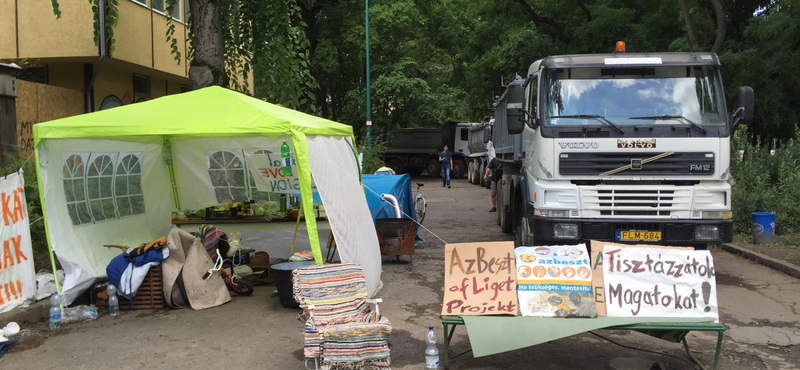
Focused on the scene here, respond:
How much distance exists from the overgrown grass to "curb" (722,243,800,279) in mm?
1350

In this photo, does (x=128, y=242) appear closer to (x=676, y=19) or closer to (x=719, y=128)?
(x=719, y=128)

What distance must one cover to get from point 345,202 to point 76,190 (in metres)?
3.33

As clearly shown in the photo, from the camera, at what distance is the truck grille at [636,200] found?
24.5ft

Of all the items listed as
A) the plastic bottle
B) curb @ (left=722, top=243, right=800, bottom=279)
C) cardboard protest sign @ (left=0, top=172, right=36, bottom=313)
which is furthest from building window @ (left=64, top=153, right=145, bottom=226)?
curb @ (left=722, top=243, right=800, bottom=279)

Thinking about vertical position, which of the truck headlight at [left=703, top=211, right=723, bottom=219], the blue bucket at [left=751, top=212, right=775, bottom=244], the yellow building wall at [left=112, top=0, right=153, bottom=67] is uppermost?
the yellow building wall at [left=112, top=0, right=153, bottom=67]

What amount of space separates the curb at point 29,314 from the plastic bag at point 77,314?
0.70ft

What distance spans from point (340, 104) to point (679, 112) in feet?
87.1

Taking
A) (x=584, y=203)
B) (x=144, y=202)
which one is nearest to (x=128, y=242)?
(x=144, y=202)

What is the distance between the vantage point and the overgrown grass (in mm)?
11633

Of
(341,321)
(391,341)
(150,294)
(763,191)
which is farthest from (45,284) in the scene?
(763,191)

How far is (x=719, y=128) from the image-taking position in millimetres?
7410

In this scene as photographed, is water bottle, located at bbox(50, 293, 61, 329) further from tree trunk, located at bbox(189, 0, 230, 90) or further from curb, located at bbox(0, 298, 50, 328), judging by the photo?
tree trunk, located at bbox(189, 0, 230, 90)

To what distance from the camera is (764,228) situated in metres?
10.5

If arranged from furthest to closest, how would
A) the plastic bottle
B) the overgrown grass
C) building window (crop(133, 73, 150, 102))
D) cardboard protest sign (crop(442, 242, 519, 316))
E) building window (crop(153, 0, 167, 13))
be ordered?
1. building window (crop(133, 73, 150, 102))
2. building window (crop(153, 0, 167, 13))
3. the overgrown grass
4. the plastic bottle
5. cardboard protest sign (crop(442, 242, 519, 316))
